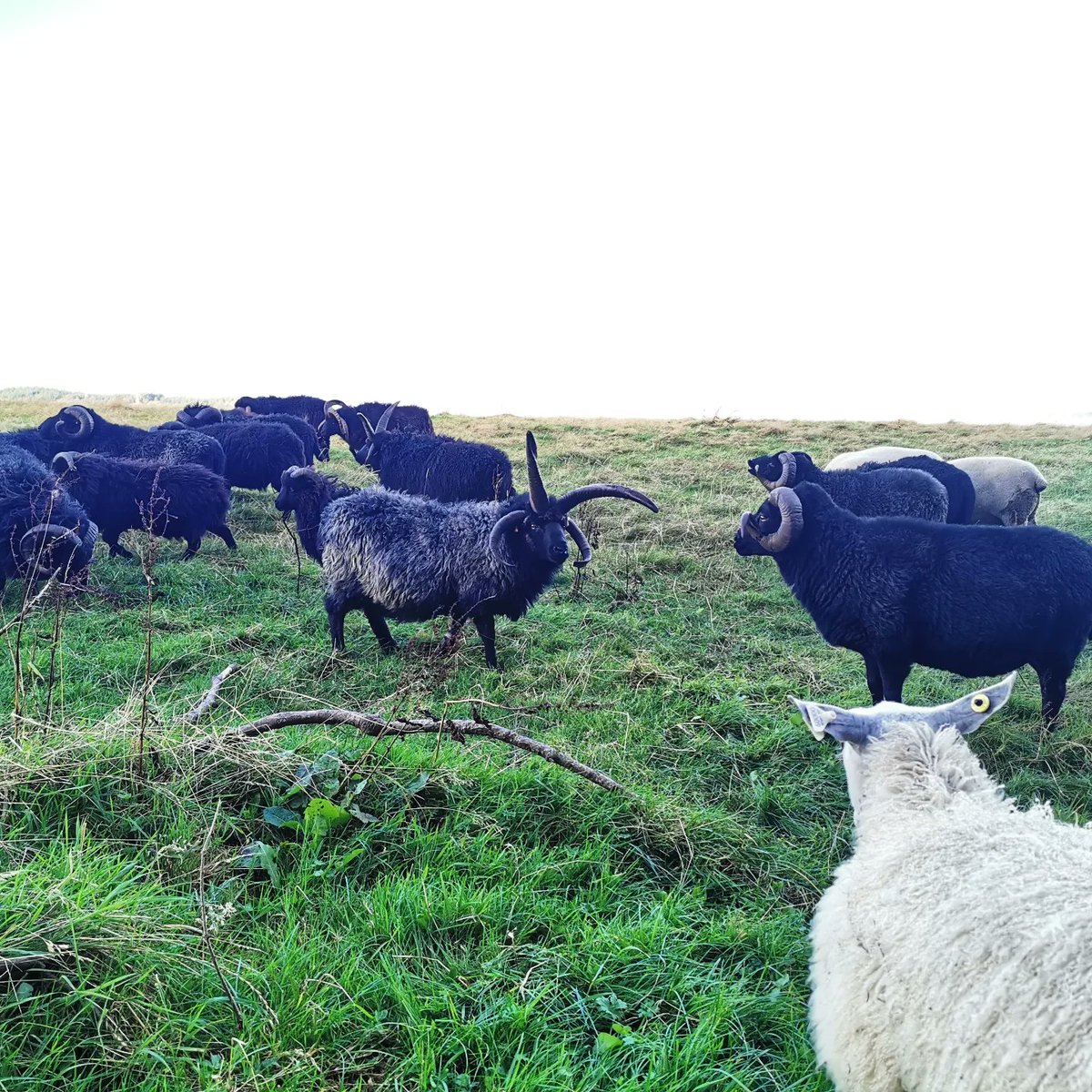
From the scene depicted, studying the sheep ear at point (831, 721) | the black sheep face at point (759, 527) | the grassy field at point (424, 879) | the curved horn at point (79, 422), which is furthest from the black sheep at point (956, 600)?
the curved horn at point (79, 422)

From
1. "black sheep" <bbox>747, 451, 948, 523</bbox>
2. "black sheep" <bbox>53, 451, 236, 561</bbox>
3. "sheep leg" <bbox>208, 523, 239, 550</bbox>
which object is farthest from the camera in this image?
"sheep leg" <bbox>208, 523, 239, 550</bbox>

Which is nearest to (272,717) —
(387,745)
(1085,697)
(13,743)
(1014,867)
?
(387,745)

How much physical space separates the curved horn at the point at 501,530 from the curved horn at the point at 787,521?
7.83 feet

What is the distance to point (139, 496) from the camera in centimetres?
995

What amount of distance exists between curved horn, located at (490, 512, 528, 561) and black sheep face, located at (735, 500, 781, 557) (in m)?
2.28

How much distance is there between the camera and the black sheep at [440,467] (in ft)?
41.0

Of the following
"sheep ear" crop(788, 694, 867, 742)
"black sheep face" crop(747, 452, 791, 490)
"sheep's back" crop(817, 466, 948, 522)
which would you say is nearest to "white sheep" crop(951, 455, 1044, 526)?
"sheep's back" crop(817, 466, 948, 522)

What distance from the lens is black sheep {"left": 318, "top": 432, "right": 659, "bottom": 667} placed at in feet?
22.5

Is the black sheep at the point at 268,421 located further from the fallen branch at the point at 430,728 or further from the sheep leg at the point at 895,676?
the sheep leg at the point at 895,676

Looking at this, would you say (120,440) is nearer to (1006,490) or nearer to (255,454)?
(255,454)

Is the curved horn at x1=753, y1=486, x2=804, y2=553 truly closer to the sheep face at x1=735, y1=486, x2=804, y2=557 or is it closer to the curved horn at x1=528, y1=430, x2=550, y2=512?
the sheep face at x1=735, y1=486, x2=804, y2=557

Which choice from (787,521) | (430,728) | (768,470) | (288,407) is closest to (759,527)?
(787,521)

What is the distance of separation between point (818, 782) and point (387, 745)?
2.91 metres

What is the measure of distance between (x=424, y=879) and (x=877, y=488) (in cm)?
957
